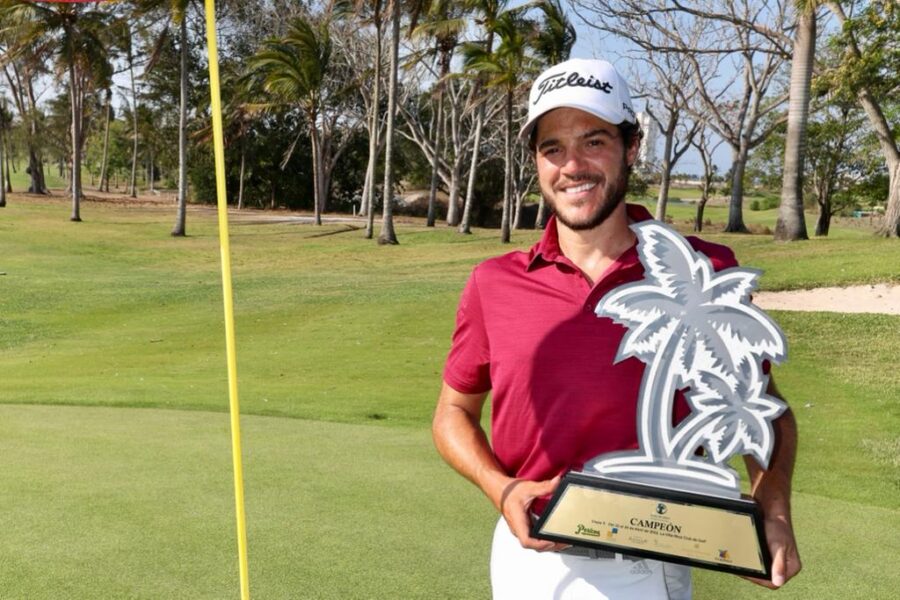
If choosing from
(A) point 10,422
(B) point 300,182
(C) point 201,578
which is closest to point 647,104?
(B) point 300,182

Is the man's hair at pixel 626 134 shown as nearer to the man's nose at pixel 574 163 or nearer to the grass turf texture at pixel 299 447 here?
the man's nose at pixel 574 163

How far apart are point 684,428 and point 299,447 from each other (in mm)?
3863

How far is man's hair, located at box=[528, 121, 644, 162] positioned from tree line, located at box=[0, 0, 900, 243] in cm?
1645

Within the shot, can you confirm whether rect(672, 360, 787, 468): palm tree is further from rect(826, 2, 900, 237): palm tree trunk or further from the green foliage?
the green foliage

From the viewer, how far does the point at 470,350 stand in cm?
200

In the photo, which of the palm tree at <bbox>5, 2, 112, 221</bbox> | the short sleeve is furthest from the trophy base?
the palm tree at <bbox>5, 2, 112, 221</bbox>

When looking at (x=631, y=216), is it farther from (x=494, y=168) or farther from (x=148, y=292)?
(x=494, y=168)

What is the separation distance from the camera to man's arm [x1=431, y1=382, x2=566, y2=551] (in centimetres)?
167

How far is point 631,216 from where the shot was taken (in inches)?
77.4

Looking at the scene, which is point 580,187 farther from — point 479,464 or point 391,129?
point 391,129

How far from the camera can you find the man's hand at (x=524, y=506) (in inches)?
64.6

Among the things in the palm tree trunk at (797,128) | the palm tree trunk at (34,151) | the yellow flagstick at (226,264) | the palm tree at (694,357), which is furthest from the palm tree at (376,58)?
the palm tree at (694,357)

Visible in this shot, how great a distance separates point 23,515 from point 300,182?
42485 millimetres

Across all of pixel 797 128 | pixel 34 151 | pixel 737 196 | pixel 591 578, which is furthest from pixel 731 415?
pixel 34 151
